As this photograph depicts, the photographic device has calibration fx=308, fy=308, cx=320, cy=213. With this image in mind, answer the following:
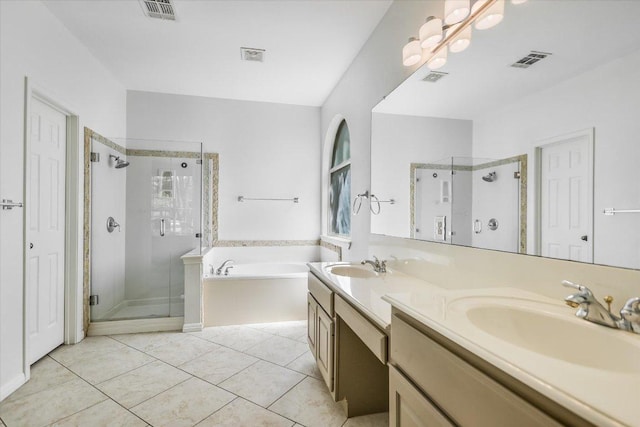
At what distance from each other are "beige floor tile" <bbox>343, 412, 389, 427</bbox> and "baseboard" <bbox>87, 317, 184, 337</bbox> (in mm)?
2085

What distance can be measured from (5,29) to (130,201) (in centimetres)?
178

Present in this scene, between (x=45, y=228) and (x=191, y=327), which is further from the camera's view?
(x=191, y=327)

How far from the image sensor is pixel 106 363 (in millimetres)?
2363

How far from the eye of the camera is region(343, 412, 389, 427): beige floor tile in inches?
65.9

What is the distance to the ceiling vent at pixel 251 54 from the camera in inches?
113

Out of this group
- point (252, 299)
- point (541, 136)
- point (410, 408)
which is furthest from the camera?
point (252, 299)

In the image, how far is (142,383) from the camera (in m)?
2.09

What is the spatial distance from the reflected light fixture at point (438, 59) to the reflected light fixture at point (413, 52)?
4.1 inches

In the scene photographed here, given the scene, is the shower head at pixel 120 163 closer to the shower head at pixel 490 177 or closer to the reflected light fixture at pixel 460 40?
the reflected light fixture at pixel 460 40

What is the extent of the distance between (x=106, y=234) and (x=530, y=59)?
3.76m

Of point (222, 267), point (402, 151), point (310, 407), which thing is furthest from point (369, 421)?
point (222, 267)

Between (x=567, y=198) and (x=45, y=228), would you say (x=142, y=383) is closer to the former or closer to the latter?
(x=45, y=228)

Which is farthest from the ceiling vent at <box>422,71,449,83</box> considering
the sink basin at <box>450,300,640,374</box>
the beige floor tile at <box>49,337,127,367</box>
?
the beige floor tile at <box>49,337,127,367</box>

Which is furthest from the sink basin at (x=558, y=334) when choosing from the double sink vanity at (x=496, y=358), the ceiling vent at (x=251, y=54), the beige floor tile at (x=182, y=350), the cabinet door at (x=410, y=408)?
the ceiling vent at (x=251, y=54)
